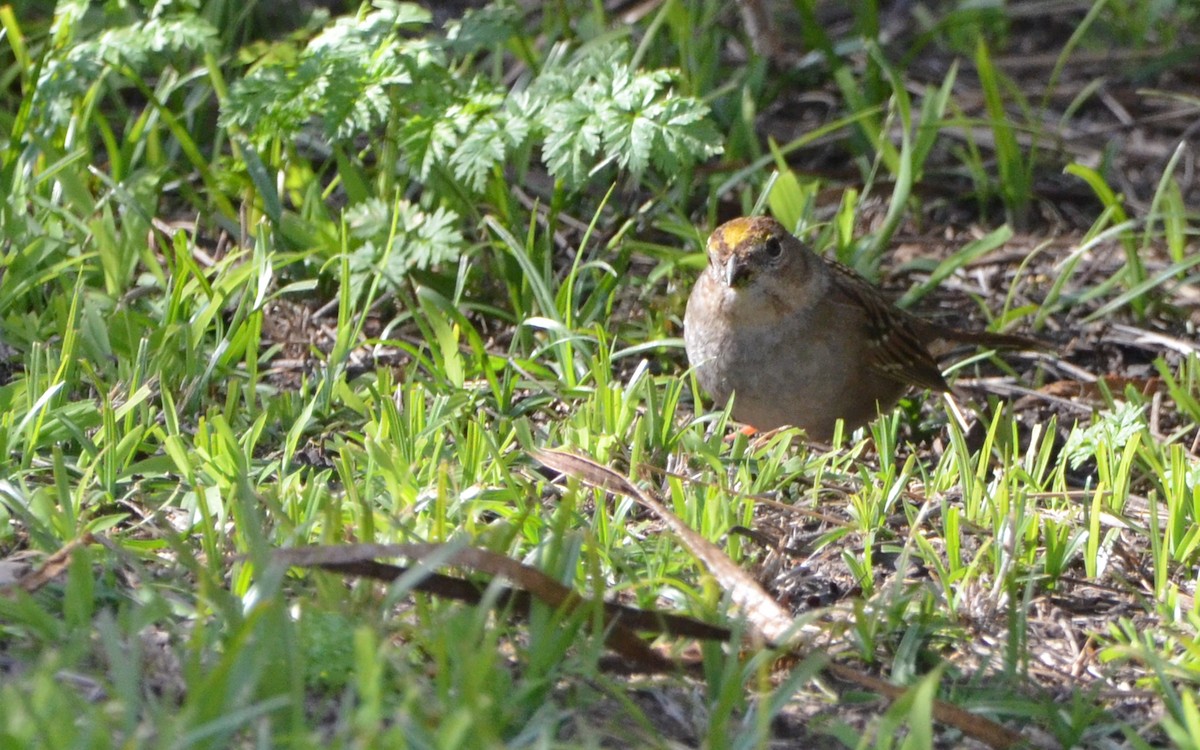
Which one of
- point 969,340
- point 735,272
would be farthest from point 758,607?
point 969,340

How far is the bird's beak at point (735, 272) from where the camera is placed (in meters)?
4.31

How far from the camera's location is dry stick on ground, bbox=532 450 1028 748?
97.9 inches

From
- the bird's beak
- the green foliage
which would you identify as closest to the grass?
the green foliage

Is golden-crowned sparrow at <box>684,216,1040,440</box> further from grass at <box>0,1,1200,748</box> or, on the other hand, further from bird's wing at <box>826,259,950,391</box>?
grass at <box>0,1,1200,748</box>

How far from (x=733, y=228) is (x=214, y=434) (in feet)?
5.60

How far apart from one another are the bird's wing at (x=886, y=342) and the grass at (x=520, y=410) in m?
0.24

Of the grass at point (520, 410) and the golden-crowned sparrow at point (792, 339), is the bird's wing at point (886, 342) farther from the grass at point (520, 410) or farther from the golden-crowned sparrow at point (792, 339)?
the grass at point (520, 410)

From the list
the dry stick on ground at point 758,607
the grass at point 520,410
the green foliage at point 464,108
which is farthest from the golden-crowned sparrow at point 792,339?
the dry stick on ground at point 758,607

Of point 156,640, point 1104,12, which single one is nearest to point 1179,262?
point 1104,12

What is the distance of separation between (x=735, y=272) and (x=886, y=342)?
69 centimetres

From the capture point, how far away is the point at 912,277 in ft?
18.2

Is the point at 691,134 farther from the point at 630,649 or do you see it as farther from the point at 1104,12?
the point at 1104,12

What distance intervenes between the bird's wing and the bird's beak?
45cm

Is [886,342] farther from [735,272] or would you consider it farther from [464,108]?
[464,108]
